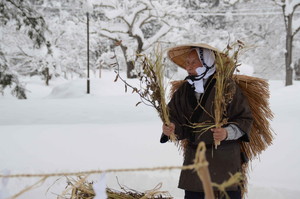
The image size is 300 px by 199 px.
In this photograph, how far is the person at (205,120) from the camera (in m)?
2.13

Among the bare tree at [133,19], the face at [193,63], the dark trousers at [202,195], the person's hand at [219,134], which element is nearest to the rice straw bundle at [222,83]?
the person's hand at [219,134]

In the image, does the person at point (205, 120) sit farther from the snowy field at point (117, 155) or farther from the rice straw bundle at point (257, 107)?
the snowy field at point (117, 155)

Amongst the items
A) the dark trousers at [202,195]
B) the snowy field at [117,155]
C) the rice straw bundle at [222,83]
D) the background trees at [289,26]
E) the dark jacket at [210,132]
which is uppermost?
the background trees at [289,26]

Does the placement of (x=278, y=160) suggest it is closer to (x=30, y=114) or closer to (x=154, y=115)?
(x=154, y=115)

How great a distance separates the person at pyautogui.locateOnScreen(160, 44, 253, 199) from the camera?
213 centimetres

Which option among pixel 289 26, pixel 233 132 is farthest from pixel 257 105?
pixel 289 26

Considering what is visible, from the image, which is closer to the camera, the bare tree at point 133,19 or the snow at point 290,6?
the snow at point 290,6

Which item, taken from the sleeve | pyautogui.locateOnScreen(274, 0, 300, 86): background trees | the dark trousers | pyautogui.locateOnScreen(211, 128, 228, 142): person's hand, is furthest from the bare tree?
pyautogui.locateOnScreen(211, 128, 228, 142): person's hand

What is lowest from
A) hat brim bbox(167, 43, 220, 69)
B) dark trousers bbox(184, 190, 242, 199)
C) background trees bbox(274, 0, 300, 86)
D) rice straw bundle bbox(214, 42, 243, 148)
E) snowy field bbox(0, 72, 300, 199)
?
snowy field bbox(0, 72, 300, 199)

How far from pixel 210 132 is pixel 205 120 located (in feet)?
0.27

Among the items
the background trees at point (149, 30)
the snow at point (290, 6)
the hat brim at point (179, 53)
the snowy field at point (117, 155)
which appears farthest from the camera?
the background trees at point (149, 30)

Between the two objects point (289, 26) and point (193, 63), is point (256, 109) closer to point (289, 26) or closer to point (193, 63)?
point (193, 63)

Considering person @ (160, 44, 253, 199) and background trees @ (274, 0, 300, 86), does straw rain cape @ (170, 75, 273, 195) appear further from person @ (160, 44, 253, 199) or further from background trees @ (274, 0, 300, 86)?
background trees @ (274, 0, 300, 86)

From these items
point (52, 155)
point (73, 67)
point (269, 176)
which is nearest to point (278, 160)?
point (269, 176)
